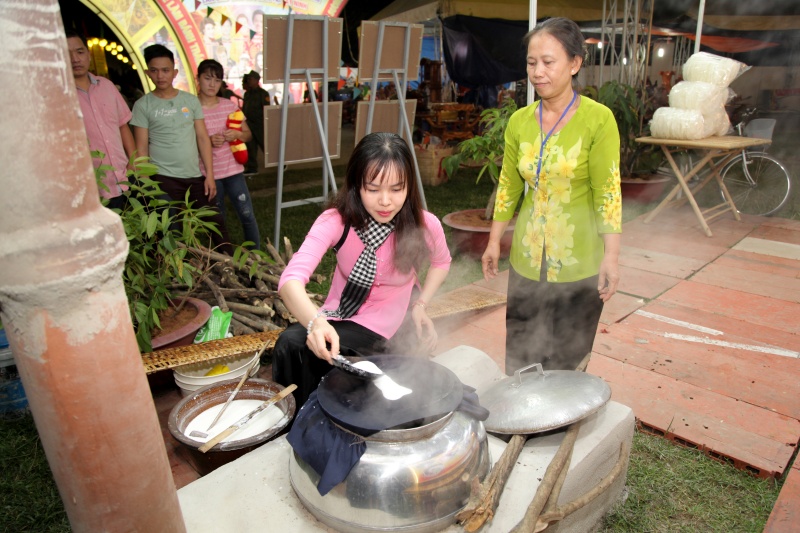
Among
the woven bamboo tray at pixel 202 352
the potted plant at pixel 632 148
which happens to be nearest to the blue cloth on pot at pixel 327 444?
the woven bamboo tray at pixel 202 352

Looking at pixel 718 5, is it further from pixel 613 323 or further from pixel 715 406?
pixel 715 406

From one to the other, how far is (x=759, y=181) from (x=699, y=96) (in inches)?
90.9

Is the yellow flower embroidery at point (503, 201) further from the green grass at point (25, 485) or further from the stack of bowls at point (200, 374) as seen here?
the green grass at point (25, 485)

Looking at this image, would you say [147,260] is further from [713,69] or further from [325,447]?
[713,69]

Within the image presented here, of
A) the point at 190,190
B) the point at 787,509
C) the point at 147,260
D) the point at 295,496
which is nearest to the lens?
the point at 295,496

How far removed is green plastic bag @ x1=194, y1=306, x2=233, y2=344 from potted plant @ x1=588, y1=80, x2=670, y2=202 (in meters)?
6.01

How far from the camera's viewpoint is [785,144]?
41.3 feet

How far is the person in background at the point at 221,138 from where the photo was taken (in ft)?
16.2

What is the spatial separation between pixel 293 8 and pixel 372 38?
2.58 m

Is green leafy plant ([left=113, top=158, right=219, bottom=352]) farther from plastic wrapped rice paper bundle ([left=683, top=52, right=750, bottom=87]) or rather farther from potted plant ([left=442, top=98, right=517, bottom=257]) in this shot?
plastic wrapped rice paper bundle ([left=683, top=52, right=750, bottom=87])

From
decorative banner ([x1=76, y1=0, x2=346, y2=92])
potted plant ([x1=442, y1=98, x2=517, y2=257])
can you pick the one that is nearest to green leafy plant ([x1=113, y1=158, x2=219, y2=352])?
potted plant ([x1=442, y1=98, x2=517, y2=257])

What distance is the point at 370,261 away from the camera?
2.39m

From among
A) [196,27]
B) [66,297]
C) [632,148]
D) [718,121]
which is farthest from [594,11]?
[66,297]

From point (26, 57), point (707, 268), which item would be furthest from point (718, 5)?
point (26, 57)
